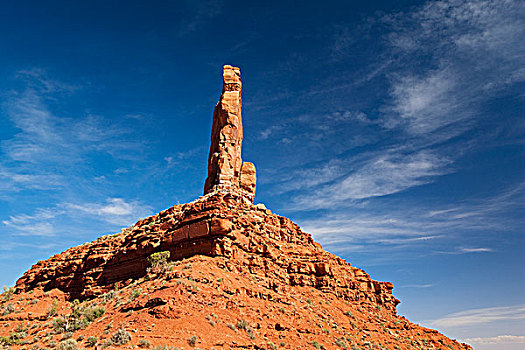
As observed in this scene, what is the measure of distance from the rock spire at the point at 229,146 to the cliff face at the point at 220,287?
17 centimetres

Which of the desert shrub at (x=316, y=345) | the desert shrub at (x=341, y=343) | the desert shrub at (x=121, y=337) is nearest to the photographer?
the desert shrub at (x=121, y=337)

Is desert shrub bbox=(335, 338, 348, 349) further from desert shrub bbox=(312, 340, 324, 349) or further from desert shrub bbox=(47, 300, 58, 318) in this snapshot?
desert shrub bbox=(47, 300, 58, 318)

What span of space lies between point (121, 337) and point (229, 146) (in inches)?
1424

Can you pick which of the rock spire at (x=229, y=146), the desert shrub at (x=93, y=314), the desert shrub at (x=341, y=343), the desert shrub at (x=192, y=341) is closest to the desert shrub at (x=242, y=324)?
the desert shrub at (x=192, y=341)

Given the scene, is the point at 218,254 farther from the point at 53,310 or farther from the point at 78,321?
the point at 53,310

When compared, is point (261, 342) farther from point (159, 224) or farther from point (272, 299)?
point (159, 224)

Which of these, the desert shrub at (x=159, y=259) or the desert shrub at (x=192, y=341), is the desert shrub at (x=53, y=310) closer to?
the desert shrub at (x=159, y=259)

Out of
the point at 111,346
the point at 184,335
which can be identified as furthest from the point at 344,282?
the point at 111,346

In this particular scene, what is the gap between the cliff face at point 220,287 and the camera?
23.5 meters

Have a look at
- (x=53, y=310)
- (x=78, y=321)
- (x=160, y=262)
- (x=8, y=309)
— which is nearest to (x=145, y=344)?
(x=78, y=321)

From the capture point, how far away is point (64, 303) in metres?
44.2

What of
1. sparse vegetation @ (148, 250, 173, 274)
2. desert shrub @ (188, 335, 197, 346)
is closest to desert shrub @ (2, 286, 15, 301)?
sparse vegetation @ (148, 250, 173, 274)

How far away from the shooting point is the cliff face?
77.2 ft

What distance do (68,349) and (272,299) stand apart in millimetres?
16676
